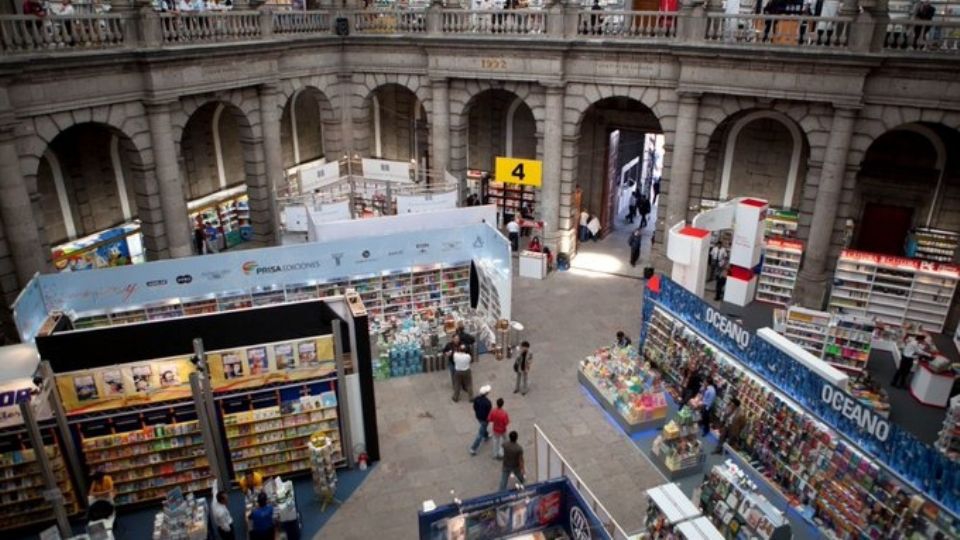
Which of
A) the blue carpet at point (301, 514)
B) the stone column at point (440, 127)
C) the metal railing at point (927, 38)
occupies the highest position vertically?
the metal railing at point (927, 38)

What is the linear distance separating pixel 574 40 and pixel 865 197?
37.3 feet

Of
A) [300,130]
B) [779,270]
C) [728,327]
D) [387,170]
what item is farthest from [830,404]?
[300,130]

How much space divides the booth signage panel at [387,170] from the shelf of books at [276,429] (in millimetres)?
11200

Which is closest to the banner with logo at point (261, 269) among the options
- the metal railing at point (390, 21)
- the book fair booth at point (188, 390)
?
the book fair booth at point (188, 390)

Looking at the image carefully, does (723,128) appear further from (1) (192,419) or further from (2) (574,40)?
(1) (192,419)

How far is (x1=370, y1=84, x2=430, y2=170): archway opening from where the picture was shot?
1221 inches

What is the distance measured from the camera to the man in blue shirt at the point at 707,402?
15648 mm

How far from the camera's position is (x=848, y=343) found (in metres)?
18.6

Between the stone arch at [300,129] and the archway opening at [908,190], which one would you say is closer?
the archway opening at [908,190]

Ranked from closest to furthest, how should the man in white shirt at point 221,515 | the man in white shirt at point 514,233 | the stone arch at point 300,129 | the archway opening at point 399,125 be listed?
the man in white shirt at point 221,515
the man in white shirt at point 514,233
the stone arch at point 300,129
the archway opening at point 399,125

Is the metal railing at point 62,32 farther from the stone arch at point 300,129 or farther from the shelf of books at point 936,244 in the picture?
the shelf of books at point 936,244

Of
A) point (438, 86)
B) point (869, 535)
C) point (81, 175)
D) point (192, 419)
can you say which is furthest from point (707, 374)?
point (81, 175)

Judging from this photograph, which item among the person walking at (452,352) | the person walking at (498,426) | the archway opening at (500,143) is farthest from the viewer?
the archway opening at (500,143)

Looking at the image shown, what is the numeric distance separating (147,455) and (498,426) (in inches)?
279
